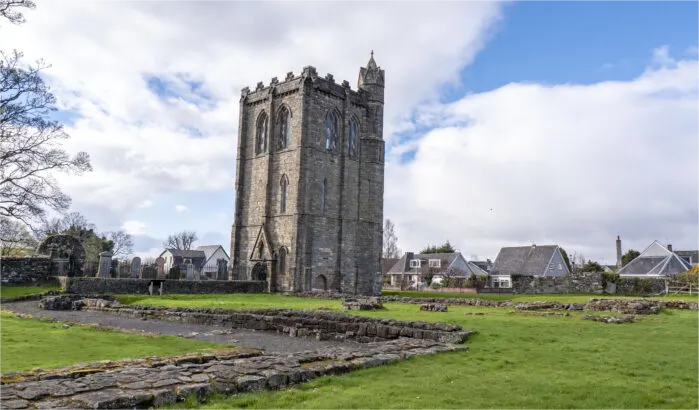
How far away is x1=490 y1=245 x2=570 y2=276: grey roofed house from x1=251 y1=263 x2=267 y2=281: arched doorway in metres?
40.4

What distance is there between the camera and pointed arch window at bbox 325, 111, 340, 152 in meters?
49.8

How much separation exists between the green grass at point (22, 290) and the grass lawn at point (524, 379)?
93.3 feet

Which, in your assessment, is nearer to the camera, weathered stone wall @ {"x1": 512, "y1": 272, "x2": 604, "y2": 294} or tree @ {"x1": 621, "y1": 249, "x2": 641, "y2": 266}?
weathered stone wall @ {"x1": 512, "y1": 272, "x2": 604, "y2": 294}

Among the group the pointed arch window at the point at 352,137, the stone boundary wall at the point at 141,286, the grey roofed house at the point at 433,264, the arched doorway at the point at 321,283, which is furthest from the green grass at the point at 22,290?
the grey roofed house at the point at 433,264

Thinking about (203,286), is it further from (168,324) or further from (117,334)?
(117,334)

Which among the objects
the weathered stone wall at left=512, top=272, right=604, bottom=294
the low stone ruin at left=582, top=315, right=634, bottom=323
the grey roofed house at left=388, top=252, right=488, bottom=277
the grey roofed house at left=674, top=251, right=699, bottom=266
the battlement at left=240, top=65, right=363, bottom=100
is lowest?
the low stone ruin at left=582, top=315, right=634, bottom=323

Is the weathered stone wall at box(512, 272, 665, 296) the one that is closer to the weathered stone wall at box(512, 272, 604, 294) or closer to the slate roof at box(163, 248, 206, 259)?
the weathered stone wall at box(512, 272, 604, 294)

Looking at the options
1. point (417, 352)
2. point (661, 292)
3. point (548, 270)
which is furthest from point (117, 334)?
point (548, 270)

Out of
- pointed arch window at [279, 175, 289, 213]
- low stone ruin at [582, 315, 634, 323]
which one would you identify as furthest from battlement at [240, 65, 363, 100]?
low stone ruin at [582, 315, 634, 323]

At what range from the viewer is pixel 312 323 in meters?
18.6

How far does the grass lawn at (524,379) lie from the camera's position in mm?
7891

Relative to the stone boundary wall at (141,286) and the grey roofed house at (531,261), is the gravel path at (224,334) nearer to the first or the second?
the stone boundary wall at (141,286)

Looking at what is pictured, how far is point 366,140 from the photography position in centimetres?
5303

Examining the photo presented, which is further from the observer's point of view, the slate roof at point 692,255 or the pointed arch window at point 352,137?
the slate roof at point 692,255
